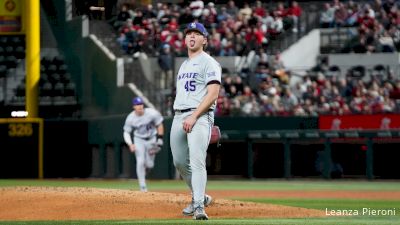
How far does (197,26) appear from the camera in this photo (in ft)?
32.8

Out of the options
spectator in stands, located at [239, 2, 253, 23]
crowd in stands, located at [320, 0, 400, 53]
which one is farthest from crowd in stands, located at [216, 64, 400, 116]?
spectator in stands, located at [239, 2, 253, 23]

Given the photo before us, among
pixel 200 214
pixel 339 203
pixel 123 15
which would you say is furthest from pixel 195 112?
pixel 123 15

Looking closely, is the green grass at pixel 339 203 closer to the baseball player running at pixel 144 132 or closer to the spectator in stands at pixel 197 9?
the baseball player running at pixel 144 132

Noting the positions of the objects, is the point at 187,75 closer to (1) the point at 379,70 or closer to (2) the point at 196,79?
(2) the point at 196,79

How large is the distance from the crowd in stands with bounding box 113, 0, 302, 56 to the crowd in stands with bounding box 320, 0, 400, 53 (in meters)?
1.17

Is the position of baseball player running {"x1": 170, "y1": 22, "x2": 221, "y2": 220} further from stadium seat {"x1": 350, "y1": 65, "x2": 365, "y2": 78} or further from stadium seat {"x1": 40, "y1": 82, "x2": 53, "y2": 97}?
stadium seat {"x1": 40, "y1": 82, "x2": 53, "y2": 97}

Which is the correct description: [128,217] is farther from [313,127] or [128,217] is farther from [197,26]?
[313,127]

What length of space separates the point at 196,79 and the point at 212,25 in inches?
760

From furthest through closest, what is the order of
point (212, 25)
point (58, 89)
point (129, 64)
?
point (58, 89), point (212, 25), point (129, 64)

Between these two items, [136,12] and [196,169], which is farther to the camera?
[136,12]

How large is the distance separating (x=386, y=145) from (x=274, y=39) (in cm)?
585

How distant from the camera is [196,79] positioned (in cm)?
1010

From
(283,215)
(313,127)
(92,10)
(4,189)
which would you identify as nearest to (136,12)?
(92,10)

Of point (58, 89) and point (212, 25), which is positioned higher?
point (212, 25)
